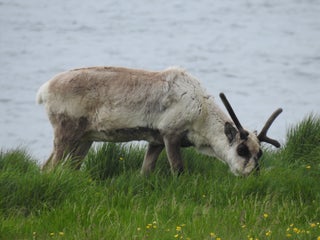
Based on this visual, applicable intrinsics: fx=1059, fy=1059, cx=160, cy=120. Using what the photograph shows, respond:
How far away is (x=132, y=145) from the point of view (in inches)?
485

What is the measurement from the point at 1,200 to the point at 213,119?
2.84 metres

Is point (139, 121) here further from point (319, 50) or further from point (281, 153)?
point (319, 50)

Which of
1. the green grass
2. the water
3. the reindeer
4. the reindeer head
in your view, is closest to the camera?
the green grass

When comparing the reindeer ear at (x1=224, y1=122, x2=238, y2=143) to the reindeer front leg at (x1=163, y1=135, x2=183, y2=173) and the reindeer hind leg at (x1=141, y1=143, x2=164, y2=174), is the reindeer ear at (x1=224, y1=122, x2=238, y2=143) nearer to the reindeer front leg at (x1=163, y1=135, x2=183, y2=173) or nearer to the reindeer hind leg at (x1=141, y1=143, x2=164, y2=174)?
the reindeer front leg at (x1=163, y1=135, x2=183, y2=173)

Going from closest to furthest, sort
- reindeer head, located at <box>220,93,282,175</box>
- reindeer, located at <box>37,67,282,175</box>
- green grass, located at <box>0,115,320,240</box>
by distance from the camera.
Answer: green grass, located at <box>0,115,320,240</box>, reindeer, located at <box>37,67,282,175</box>, reindeer head, located at <box>220,93,282,175</box>

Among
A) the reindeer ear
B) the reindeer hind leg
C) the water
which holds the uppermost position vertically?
the reindeer ear

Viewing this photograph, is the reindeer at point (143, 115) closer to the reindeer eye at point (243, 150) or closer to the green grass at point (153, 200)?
the reindeer eye at point (243, 150)

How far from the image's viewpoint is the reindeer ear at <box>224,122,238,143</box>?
460 inches

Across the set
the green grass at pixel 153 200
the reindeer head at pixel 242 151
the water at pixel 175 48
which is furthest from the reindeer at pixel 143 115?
the water at pixel 175 48

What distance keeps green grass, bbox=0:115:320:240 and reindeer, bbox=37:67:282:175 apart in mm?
269

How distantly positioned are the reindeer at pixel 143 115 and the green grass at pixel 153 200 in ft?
0.88

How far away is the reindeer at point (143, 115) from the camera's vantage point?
1155 cm

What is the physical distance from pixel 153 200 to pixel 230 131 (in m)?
1.49

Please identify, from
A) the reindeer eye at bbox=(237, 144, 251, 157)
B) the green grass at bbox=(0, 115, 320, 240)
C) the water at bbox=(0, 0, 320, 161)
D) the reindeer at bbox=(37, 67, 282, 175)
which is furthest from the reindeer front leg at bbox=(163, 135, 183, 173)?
the water at bbox=(0, 0, 320, 161)
